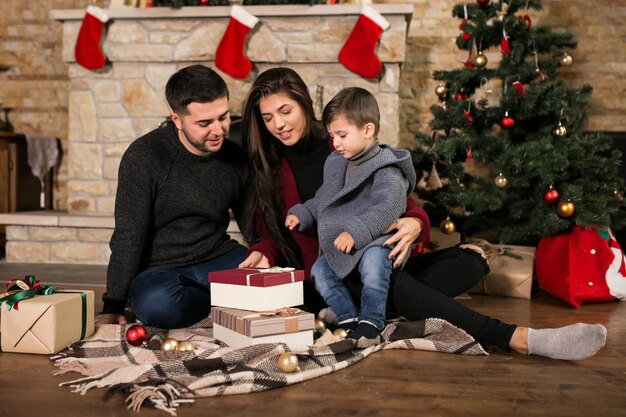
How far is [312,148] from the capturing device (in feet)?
7.76

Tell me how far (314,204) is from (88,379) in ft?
3.16

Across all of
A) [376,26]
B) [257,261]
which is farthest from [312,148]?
[376,26]

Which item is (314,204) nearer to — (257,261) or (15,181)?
(257,261)

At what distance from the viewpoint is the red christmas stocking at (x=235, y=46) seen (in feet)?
12.1

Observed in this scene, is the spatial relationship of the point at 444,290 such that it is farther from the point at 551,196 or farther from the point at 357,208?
the point at 551,196

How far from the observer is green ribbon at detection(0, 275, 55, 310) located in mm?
1803

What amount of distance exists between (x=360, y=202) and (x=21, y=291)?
108cm

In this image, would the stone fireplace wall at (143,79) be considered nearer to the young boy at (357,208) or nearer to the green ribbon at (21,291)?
the young boy at (357,208)

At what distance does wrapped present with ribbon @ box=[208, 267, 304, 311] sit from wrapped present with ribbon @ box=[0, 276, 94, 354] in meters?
0.42

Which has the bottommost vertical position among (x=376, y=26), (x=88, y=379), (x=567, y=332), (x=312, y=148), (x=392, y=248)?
(x=88, y=379)

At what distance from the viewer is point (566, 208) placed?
114 inches

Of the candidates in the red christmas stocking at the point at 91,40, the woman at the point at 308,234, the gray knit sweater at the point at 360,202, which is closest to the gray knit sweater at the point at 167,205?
the woman at the point at 308,234

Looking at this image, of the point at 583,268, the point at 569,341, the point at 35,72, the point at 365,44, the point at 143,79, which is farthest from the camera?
the point at 35,72

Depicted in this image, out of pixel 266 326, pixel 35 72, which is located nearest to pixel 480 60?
pixel 266 326
